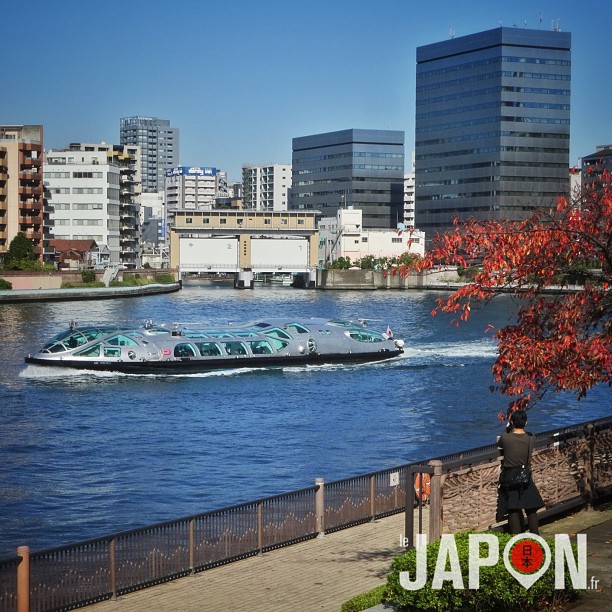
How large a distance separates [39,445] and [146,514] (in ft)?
47.2

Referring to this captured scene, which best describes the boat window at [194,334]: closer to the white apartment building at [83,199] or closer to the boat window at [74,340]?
the boat window at [74,340]

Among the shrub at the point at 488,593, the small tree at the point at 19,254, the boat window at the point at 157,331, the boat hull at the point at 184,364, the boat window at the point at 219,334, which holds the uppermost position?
the small tree at the point at 19,254

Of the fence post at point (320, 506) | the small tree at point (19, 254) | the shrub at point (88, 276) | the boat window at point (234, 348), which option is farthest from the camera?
the shrub at point (88, 276)

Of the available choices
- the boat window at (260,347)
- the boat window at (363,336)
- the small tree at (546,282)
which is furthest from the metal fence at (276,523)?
the boat window at (363,336)

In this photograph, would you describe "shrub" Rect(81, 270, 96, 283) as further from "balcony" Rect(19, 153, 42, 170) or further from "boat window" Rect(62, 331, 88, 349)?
"boat window" Rect(62, 331, 88, 349)

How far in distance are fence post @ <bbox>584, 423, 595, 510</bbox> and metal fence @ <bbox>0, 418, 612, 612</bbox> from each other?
0.02m

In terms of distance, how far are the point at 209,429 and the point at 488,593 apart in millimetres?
37610

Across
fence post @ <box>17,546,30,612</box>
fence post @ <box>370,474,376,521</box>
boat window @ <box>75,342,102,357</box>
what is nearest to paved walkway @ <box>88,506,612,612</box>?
fence post @ <box>370,474,376,521</box>

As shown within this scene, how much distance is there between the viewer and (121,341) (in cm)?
7150

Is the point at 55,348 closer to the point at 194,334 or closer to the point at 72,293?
the point at 194,334

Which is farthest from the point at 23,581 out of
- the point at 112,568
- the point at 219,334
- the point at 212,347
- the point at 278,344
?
the point at 278,344

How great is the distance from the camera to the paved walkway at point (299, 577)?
58.1ft

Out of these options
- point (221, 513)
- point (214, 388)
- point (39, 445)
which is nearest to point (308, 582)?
point (221, 513)

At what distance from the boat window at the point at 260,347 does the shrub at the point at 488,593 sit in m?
61.6
